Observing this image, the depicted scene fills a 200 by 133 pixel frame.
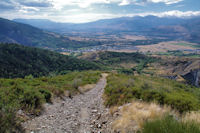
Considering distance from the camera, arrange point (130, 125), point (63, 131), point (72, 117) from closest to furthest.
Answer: point (130, 125), point (63, 131), point (72, 117)

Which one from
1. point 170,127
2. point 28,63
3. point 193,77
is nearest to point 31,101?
point 170,127

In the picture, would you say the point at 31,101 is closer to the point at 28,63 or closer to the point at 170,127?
the point at 170,127

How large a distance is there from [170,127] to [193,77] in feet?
299

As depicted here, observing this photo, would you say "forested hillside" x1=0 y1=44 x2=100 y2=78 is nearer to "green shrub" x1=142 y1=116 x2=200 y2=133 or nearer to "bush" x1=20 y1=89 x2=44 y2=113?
"bush" x1=20 y1=89 x2=44 y2=113

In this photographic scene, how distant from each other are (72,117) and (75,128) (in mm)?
1530

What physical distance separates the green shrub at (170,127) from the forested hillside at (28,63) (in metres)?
66.1

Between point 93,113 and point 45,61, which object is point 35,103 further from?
point 45,61

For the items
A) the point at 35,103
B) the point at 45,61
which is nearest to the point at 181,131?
the point at 35,103

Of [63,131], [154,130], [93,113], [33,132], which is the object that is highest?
[154,130]

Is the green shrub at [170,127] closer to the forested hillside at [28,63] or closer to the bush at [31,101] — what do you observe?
the bush at [31,101]

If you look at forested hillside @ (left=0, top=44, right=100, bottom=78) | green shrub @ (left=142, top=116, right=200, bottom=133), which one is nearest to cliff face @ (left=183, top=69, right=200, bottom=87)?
forested hillside @ (left=0, top=44, right=100, bottom=78)

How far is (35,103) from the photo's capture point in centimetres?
850

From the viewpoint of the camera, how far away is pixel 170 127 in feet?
12.8

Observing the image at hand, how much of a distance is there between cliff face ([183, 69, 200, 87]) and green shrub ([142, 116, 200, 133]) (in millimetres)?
81820
